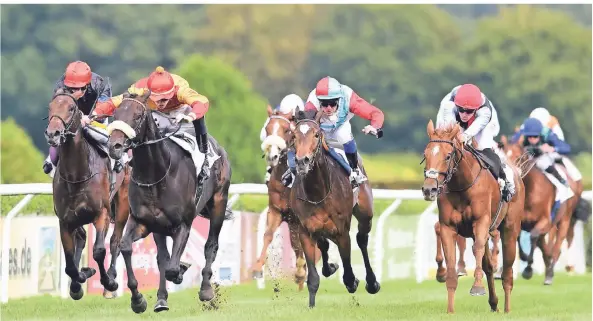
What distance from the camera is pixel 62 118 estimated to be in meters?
10.7

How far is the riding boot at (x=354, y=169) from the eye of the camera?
39.5 ft

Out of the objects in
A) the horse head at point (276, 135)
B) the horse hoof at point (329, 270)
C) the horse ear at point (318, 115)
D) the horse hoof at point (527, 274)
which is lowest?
the horse hoof at point (527, 274)

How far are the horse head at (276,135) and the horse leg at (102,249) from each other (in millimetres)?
1265

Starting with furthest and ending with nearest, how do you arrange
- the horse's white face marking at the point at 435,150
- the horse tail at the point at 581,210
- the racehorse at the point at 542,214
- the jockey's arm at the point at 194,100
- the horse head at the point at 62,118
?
the horse tail at the point at 581,210
the racehorse at the point at 542,214
the jockey's arm at the point at 194,100
the horse's white face marking at the point at 435,150
the horse head at the point at 62,118

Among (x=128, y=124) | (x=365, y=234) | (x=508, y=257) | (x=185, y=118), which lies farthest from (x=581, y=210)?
(x=128, y=124)

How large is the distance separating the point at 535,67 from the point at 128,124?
171ft

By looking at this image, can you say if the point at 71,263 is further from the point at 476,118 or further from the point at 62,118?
the point at 476,118

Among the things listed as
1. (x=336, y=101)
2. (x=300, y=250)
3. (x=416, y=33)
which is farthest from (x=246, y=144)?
(x=416, y=33)

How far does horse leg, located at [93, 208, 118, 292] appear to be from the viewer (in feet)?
36.7

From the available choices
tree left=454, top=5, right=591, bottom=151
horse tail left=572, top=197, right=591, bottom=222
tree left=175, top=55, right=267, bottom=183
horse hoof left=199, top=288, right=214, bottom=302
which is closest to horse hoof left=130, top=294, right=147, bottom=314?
horse hoof left=199, top=288, right=214, bottom=302

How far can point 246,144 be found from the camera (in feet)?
112

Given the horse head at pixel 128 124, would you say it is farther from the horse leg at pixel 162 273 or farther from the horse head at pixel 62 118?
the horse leg at pixel 162 273

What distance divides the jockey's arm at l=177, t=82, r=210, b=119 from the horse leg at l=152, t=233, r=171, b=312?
926 millimetres

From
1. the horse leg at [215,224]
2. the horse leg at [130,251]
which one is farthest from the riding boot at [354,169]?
the horse leg at [130,251]
